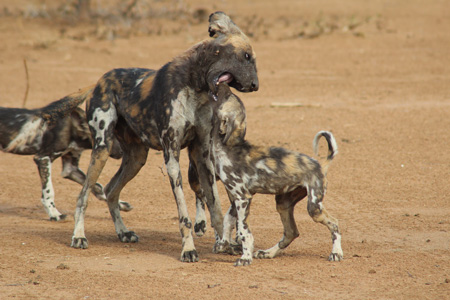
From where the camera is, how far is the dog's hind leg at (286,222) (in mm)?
6785

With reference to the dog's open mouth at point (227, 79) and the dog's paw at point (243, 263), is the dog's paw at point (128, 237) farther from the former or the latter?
the dog's open mouth at point (227, 79)

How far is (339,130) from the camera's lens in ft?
41.0

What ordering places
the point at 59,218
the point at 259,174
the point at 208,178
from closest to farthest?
the point at 259,174
the point at 208,178
the point at 59,218

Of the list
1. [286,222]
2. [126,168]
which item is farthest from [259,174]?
[126,168]

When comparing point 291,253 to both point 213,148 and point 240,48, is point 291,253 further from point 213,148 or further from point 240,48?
point 240,48

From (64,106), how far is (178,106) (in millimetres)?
2614

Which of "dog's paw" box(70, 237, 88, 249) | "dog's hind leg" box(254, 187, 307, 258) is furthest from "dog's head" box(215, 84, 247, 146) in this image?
"dog's paw" box(70, 237, 88, 249)

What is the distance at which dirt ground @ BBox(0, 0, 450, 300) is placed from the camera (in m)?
6.14

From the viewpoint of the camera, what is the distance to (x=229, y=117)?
6.68 m

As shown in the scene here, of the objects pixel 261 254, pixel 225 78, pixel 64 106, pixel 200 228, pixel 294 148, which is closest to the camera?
pixel 225 78

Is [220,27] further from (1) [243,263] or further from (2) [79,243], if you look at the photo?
(2) [79,243]

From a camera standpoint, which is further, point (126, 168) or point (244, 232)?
point (126, 168)

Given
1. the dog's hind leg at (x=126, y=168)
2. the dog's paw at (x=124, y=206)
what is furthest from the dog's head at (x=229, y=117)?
the dog's paw at (x=124, y=206)

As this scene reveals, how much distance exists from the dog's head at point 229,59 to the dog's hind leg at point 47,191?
341cm
